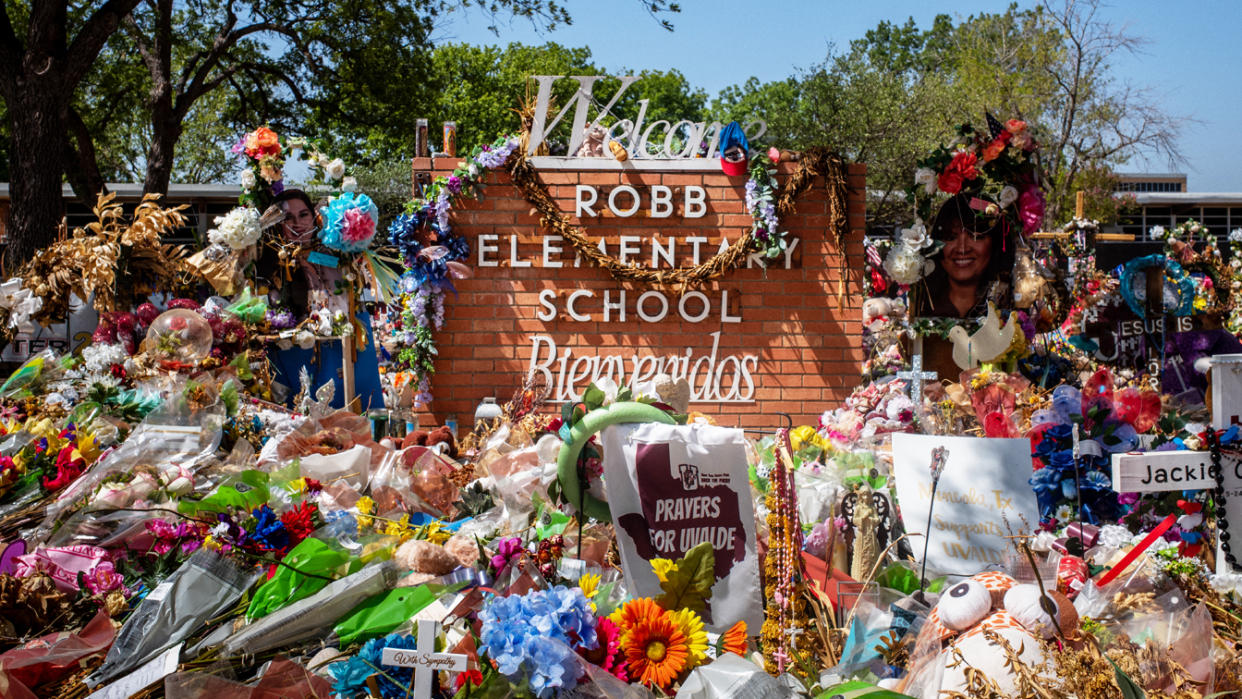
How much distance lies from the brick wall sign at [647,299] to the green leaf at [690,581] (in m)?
4.30

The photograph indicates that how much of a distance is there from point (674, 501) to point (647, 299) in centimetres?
416

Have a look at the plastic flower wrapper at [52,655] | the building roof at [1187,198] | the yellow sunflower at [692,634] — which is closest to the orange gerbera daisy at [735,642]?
the yellow sunflower at [692,634]

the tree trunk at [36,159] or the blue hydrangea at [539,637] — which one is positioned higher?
the tree trunk at [36,159]

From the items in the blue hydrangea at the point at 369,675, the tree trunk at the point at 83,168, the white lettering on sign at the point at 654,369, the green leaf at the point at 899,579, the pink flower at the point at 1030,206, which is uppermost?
the tree trunk at the point at 83,168

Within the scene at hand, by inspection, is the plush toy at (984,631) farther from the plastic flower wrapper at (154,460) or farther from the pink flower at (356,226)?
the pink flower at (356,226)

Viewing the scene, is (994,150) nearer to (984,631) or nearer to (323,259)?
(323,259)

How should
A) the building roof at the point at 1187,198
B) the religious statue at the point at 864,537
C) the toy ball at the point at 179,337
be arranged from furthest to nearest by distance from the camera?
the building roof at the point at 1187,198
the toy ball at the point at 179,337
the religious statue at the point at 864,537

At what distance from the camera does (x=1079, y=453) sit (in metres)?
4.07

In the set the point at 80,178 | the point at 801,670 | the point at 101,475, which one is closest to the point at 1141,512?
the point at 801,670

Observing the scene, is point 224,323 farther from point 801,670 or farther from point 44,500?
point 801,670

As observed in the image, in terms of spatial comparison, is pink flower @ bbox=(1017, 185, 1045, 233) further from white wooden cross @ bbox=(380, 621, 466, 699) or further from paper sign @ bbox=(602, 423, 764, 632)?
white wooden cross @ bbox=(380, 621, 466, 699)

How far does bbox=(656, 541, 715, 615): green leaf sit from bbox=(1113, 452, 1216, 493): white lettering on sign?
143cm

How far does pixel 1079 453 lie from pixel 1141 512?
34 centimetres

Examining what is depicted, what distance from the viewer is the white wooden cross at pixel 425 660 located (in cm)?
248
